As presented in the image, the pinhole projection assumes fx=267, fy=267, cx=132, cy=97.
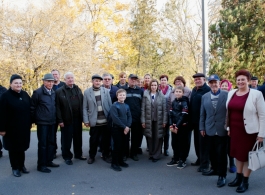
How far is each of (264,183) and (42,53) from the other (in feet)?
43.2

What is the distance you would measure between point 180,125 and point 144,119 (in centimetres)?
95

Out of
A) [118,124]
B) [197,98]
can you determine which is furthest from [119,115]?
[197,98]

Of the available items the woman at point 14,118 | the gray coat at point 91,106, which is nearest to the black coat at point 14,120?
the woman at point 14,118

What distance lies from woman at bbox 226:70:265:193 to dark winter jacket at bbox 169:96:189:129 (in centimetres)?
107

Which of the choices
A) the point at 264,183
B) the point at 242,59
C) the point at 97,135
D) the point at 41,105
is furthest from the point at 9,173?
the point at 242,59

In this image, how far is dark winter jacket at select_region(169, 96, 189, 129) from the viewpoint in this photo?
5.42 metres

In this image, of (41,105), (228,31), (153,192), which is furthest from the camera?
(228,31)

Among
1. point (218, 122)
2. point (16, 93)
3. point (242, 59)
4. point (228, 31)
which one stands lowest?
point (218, 122)

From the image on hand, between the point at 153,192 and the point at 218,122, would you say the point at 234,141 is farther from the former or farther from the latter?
the point at 153,192

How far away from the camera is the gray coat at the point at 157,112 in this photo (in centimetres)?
595

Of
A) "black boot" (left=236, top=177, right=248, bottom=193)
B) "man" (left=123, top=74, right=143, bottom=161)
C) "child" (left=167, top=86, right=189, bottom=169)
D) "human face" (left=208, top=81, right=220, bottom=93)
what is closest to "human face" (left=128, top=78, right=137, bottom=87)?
"man" (left=123, top=74, right=143, bottom=161)

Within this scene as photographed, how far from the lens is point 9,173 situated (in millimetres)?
5359

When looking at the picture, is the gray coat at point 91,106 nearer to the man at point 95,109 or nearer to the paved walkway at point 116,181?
the man at point 95,109

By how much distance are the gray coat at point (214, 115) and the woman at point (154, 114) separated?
121 centimetres
